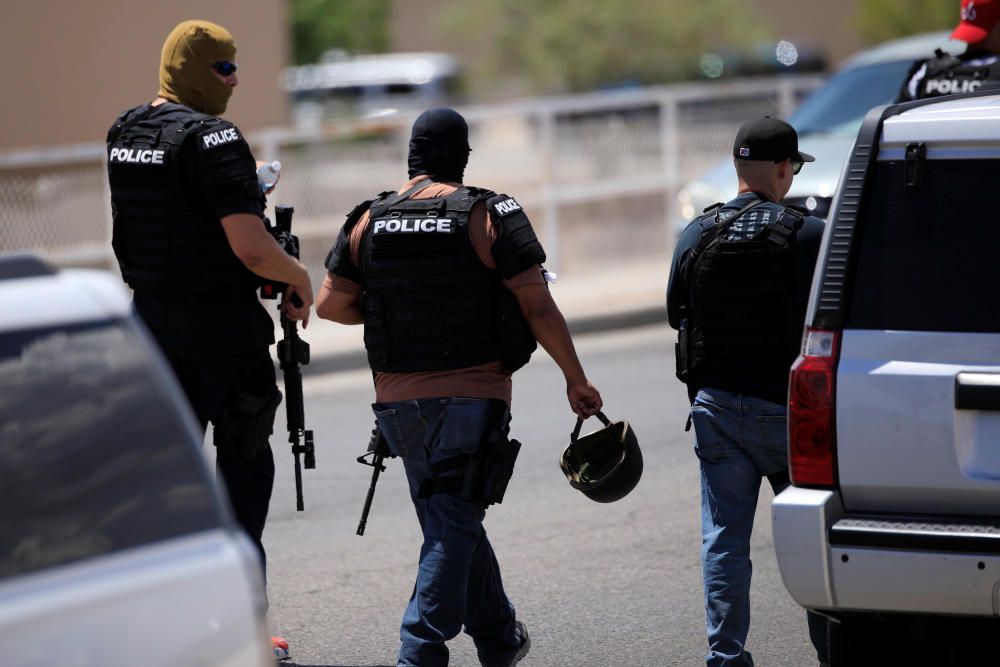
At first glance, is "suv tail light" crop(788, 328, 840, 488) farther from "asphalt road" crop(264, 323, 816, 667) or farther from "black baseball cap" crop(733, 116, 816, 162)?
"asphalt road" crop(264, 323, 816, 667)

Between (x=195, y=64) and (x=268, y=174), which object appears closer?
(x=195, y=64)

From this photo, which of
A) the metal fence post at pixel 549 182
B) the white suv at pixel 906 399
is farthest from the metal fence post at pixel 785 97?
the white suv at pixel 906 399

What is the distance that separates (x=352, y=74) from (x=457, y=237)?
37454mm

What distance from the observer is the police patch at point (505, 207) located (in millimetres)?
4285

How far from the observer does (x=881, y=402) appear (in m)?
3.56

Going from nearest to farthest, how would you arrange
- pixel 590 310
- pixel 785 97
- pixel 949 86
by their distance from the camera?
pixel 949 86
pixel 590 310
pixel 785 97

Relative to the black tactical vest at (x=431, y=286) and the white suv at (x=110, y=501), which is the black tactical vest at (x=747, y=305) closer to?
the black tactical vest at (x=431, y=286)

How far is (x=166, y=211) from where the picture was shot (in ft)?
15.0

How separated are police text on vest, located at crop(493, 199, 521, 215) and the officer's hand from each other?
571 mm

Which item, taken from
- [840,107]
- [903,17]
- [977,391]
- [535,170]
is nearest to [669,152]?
[535,170]

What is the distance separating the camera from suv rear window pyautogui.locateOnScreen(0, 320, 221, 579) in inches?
94.4

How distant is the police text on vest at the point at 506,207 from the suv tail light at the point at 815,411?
103 cm

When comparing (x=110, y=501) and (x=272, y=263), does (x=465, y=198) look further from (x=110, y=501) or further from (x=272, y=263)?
(x=110, y=501)

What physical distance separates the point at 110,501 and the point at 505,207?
210 cm
